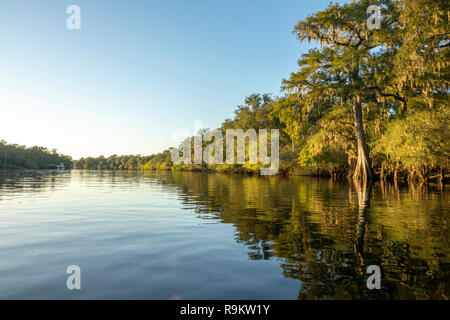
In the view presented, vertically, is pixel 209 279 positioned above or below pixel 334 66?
below

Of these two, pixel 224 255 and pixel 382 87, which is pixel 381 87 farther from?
pixel 224 255

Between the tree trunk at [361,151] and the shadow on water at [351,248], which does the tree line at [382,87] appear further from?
the shadow on water at [351,248]

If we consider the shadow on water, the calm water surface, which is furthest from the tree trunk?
the calm water surface

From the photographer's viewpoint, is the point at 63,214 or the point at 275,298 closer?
the point at 275,298

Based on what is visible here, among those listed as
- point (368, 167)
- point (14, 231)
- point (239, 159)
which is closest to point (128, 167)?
point (239, 159)

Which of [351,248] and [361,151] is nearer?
[351,248]

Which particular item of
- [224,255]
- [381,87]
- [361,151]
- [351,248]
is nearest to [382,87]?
[381,87]

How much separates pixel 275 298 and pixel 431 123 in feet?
72.6

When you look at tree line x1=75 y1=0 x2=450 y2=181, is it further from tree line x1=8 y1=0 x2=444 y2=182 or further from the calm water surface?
the calm water surface

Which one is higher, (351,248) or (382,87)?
(382,87)

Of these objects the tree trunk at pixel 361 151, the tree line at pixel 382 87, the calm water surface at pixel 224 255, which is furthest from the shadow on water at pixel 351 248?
the tree trunk at pixel 361 151
